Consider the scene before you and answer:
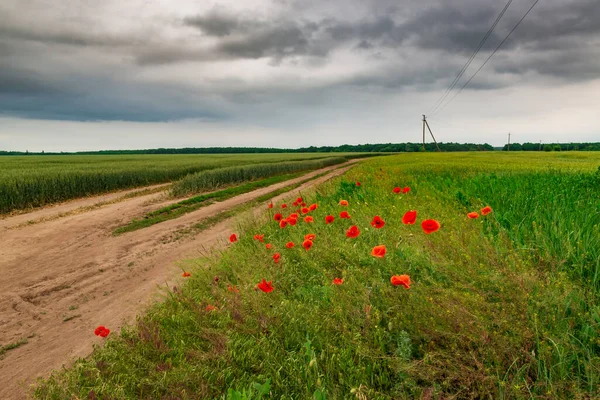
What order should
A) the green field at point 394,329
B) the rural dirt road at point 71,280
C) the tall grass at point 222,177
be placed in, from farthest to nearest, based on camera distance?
the tall grass at point 222,177
the rural dirt road at point 71,280
the green field at point 394,329

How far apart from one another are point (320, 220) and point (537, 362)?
146 inches

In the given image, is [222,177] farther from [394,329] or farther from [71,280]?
[394,329]

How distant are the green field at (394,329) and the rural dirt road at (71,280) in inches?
36.3

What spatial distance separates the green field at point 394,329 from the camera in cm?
190

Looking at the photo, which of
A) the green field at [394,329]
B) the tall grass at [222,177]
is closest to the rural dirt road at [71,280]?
the green field at [394,329]

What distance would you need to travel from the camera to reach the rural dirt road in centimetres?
367

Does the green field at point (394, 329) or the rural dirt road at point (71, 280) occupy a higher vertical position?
the green field at point (394, 329)

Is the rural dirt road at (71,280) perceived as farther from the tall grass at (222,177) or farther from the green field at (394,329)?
the tall grass at (222,177)

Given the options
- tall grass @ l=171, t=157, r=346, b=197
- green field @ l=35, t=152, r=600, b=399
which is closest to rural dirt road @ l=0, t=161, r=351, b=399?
green field @ l=35, t=152, r=600, b=399

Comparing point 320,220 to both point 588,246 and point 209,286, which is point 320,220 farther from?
point 588,246

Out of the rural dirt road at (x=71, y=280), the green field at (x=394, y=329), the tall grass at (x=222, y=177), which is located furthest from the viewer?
the tall grass at (x=222, y=177)

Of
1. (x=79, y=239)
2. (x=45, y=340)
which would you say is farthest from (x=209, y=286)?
(x=79, y=239)

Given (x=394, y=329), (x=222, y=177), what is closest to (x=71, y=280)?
(x=394, y=329)

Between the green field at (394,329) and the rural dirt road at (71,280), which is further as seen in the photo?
the rural dirt road at (71,280)
